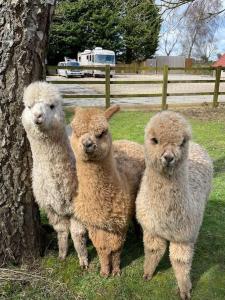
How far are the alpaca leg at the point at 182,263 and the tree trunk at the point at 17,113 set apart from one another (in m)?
1.35

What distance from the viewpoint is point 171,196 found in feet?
9.66

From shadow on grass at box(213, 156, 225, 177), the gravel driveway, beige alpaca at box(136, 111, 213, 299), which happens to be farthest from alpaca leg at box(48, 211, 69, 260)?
the gravel driveway

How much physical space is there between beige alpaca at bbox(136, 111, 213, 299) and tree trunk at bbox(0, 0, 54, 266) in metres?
1.05

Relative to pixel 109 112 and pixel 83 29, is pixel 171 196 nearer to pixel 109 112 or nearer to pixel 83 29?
pixel 109 112

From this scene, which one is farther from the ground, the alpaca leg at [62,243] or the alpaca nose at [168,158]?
the alpaca nose at [168,158]

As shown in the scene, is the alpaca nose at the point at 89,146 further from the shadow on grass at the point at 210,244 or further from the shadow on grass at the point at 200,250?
the shadow on grass at the point at 210,244

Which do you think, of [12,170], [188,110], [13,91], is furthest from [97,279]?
[188,110]

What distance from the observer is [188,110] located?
43.1ft

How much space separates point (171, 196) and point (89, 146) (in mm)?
753

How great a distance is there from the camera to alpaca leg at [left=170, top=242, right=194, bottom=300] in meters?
3.15

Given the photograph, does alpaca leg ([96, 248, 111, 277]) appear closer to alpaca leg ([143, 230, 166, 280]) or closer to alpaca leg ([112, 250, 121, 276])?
alpaca leg ([112, 250, 121, 276])

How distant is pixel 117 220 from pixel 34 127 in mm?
1087

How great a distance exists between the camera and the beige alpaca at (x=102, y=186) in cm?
286

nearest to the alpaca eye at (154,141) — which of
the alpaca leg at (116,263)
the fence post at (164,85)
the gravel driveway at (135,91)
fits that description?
the alpaca leg at (116,263)
